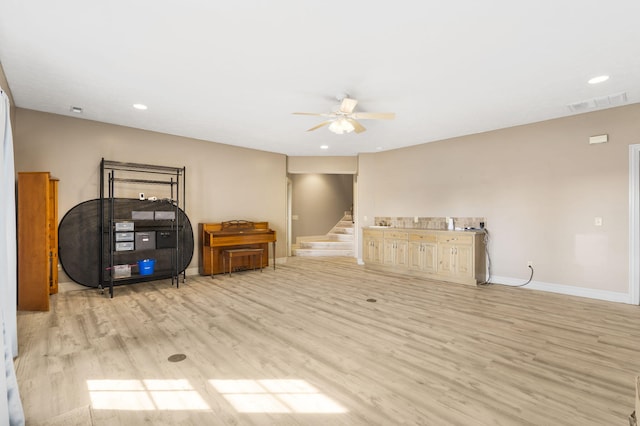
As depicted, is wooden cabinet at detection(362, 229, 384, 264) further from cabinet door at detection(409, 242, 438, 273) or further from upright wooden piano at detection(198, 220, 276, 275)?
upright wooden piano at detection(198, 220, 276, 275)

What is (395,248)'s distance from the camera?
6250 millimetres

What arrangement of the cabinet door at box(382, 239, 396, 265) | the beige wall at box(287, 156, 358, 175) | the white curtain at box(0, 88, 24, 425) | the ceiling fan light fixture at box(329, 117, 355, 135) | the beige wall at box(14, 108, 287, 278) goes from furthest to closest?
the beige wall at box(287, 156, 358, 175) → the cabinet door at box(382, 239, 396, 265) → the beige wall at box(14, 108, 287, 278) → the ceiling fan light fixture at box(329, 117, 355, 135) → the white curtain at box(0, 88, 24, 425)

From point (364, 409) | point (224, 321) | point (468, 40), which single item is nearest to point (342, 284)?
point (224, 321)

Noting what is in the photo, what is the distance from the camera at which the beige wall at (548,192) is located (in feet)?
13.9

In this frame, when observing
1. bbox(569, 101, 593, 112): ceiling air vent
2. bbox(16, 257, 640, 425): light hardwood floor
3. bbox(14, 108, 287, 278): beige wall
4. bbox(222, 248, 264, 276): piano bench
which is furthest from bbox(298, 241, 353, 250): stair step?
bbox(569, 101, 593, 112): ceiling air vent

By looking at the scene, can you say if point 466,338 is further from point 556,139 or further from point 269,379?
point 556,139

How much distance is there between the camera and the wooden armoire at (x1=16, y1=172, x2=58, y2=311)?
11.9 ft

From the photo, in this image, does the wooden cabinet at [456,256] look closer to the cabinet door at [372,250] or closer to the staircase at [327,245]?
the cabinet door at [372,250]

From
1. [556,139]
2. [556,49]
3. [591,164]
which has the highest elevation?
[556,49]

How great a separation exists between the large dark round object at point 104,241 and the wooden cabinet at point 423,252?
172 inches

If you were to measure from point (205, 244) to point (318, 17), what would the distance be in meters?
4.76

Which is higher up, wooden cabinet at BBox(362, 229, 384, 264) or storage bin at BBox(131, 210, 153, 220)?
storage bin at BBox(131, 210, 153, 220)

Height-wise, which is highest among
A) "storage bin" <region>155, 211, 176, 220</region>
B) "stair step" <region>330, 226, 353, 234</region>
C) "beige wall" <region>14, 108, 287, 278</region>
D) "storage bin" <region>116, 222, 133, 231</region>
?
"beige wall" <region>14, 108, 287, 278</region>

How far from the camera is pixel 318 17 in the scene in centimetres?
234
